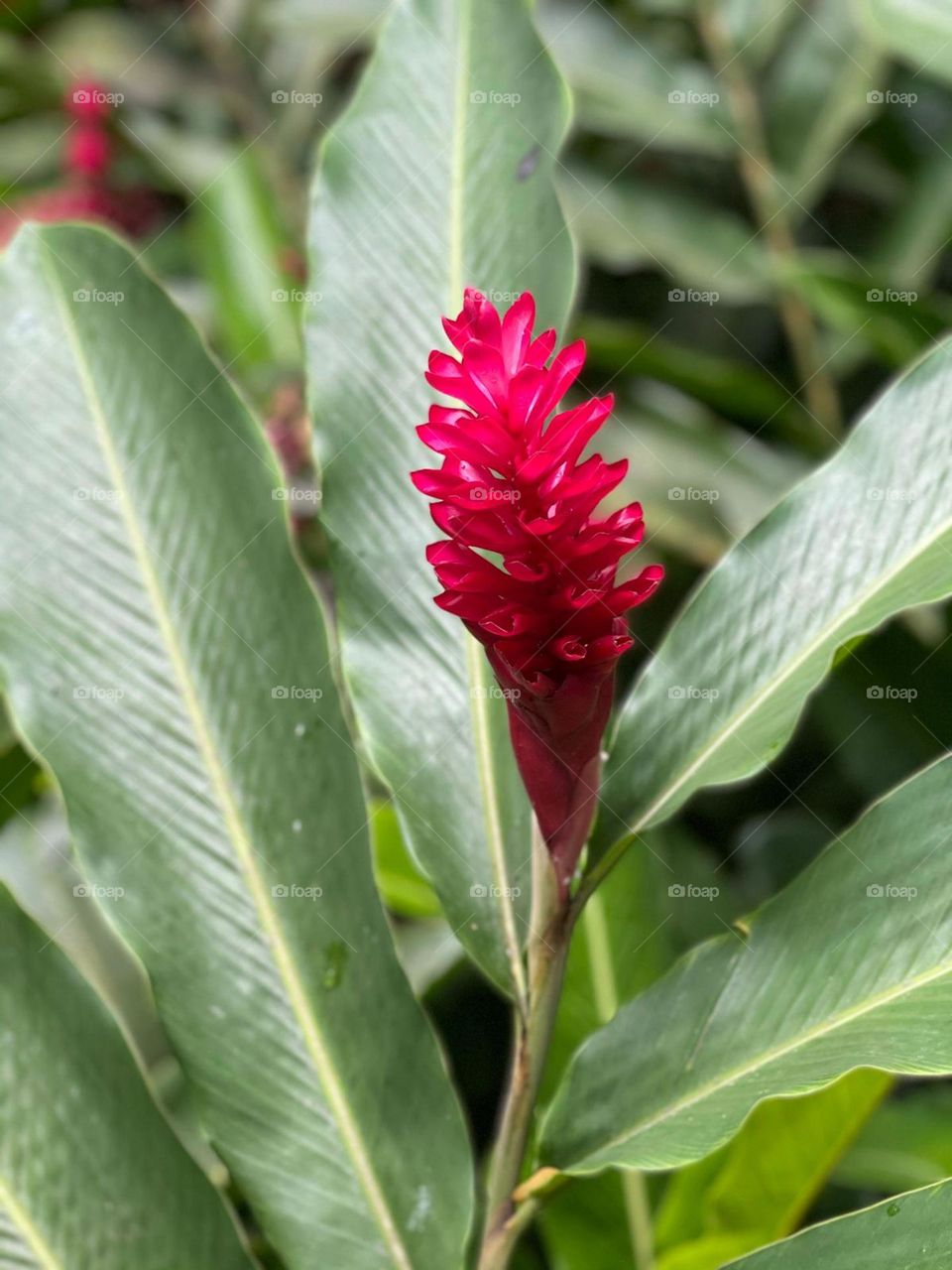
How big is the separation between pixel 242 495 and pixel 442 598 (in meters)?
0.26

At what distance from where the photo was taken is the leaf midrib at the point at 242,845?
61 cm

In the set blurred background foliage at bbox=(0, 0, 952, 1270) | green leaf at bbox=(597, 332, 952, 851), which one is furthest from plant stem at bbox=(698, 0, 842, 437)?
green leaf at bbox=(597, 332, 952, 851)

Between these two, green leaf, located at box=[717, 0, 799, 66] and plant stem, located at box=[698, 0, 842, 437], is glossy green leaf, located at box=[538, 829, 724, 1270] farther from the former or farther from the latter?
green leaf, located at box=[717, 0, 799, 66]

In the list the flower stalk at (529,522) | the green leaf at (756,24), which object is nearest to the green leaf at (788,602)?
the flower stalk at (529,522)

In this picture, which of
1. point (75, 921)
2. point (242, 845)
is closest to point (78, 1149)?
point (242, 845)

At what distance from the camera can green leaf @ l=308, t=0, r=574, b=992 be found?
63cm

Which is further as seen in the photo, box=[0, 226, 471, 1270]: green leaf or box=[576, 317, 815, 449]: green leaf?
box=[576, 317, 815, 449]: green leaf

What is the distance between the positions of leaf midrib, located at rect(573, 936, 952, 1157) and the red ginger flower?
0.59 feet

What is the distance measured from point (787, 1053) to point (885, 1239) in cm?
8

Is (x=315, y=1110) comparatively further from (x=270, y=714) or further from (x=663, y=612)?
(x=663, y=612)

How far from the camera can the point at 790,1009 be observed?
21.4 inches

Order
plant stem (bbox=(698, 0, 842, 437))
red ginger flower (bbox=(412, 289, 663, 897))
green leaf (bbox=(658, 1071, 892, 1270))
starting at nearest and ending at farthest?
red ginger flower (bbox=(412, 289, 663, 897)), green leaf (bbox=(658, 1071, 892, 1270)), plant stem (bbox=(698, 0, 842, 437))

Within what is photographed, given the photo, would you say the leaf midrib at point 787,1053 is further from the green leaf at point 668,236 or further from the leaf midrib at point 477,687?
the green leaf at point 668,236

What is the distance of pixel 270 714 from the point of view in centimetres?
65
